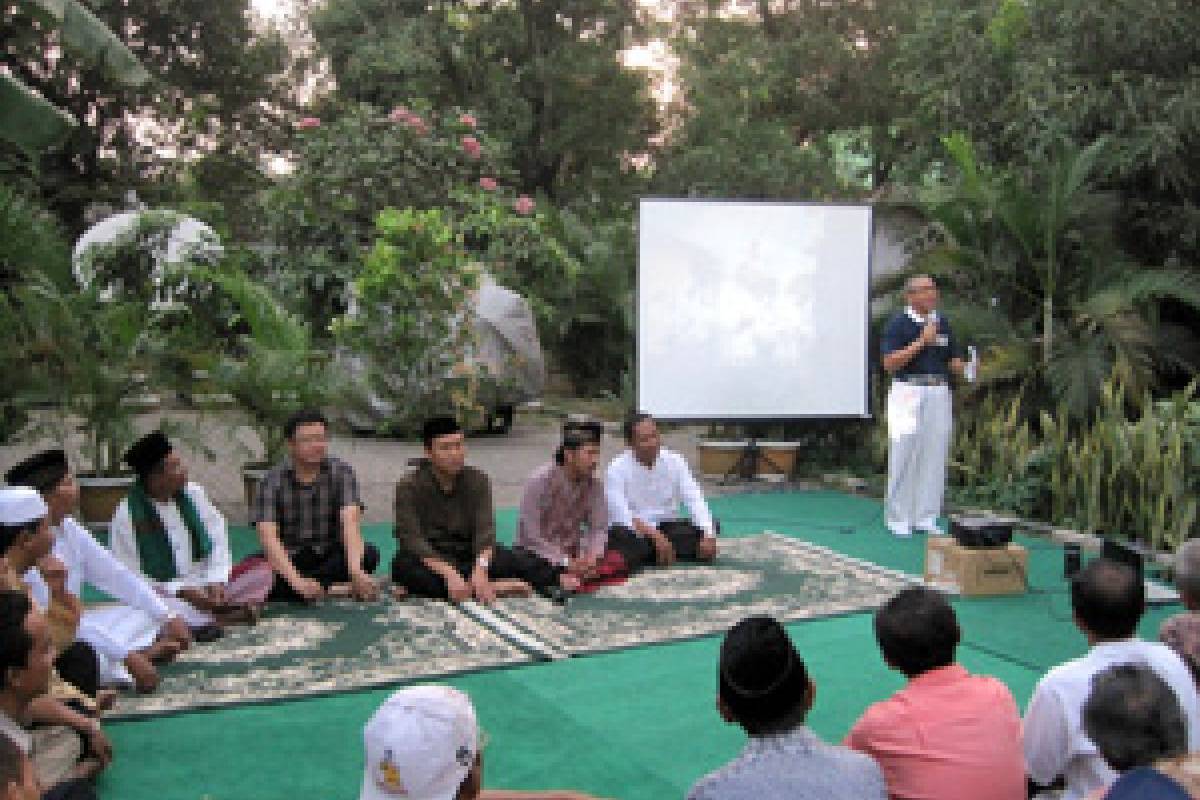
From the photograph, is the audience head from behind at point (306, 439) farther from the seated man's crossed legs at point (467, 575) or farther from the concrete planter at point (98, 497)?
the concrete planter at point (98, 497)

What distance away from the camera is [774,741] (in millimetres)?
2129

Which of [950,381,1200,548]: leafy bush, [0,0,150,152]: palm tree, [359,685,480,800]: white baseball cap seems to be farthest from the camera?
[950,381,1200,548]: leafy bush

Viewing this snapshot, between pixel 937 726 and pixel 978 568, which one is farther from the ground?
pixel 937 726

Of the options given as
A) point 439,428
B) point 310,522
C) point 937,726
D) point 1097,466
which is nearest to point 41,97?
point 310,522

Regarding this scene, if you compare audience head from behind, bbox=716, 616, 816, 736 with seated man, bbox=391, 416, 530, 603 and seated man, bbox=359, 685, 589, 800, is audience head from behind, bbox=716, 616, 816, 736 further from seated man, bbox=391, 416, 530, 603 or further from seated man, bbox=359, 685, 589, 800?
seated man, bbox=391, 416, 530, 603

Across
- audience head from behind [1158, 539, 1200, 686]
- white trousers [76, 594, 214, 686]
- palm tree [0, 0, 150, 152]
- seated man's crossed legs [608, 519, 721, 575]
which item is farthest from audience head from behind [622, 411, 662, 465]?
audience head from behind [1158, 539, 1200, 686]

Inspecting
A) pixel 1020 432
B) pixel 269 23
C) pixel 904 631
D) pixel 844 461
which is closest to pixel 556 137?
pixel 269 23

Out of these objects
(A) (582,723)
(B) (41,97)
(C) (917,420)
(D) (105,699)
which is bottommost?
(A) (582,723)

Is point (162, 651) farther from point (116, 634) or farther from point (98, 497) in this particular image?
point (98, 497)

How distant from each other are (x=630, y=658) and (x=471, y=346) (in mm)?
6025

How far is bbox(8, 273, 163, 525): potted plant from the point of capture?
6.56 meters

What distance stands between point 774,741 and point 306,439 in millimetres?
3582

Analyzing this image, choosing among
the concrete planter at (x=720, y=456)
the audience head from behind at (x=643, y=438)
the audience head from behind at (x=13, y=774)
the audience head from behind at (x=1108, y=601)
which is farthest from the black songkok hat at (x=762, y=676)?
the concrete planter at (x=720, y=456)

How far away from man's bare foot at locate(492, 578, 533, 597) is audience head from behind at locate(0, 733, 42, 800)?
11.8ft
